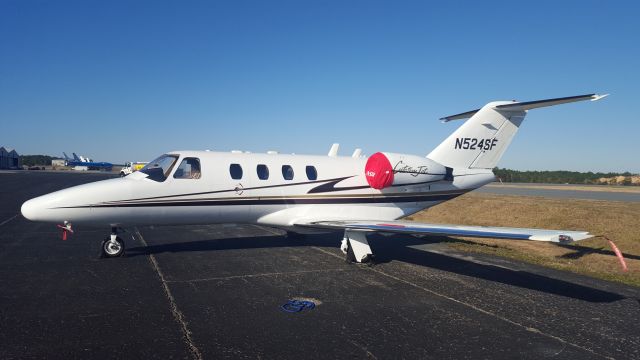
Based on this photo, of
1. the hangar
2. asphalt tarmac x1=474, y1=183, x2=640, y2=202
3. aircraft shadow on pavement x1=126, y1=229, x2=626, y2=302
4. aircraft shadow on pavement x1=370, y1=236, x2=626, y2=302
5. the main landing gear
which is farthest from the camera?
the hangar

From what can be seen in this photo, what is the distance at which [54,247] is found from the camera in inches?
440

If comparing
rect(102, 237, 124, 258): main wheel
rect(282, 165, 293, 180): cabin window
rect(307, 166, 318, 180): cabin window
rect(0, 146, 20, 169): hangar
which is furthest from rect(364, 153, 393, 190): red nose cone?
rect(0, 146, 20, 169): hangar

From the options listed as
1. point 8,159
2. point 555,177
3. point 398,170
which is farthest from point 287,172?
point 8,159

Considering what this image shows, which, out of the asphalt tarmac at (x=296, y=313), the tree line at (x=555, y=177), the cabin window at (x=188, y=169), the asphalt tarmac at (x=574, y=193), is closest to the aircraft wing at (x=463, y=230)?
the asphalt tarmac at (x=296, y=313)

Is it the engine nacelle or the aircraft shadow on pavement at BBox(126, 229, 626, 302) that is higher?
the engine nacelle

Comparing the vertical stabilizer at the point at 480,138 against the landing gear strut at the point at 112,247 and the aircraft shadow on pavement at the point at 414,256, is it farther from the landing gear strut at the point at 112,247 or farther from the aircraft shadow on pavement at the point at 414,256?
the landing gear strut at the point at 112,247

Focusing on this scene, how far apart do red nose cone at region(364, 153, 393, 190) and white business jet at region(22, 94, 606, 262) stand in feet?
0.09

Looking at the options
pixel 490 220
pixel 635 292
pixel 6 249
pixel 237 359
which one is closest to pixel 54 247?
pixel 6 249

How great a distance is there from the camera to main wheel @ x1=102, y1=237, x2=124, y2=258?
9.73 meters

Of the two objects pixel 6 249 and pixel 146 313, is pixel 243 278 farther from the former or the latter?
pixel 6 249

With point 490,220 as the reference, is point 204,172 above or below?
above

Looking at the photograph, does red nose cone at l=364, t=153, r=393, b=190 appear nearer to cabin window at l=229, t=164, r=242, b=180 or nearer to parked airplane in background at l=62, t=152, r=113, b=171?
cabin window at l=229, t=164, r=242, b=180

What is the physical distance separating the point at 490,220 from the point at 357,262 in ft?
39.1

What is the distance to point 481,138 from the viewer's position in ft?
41.2
